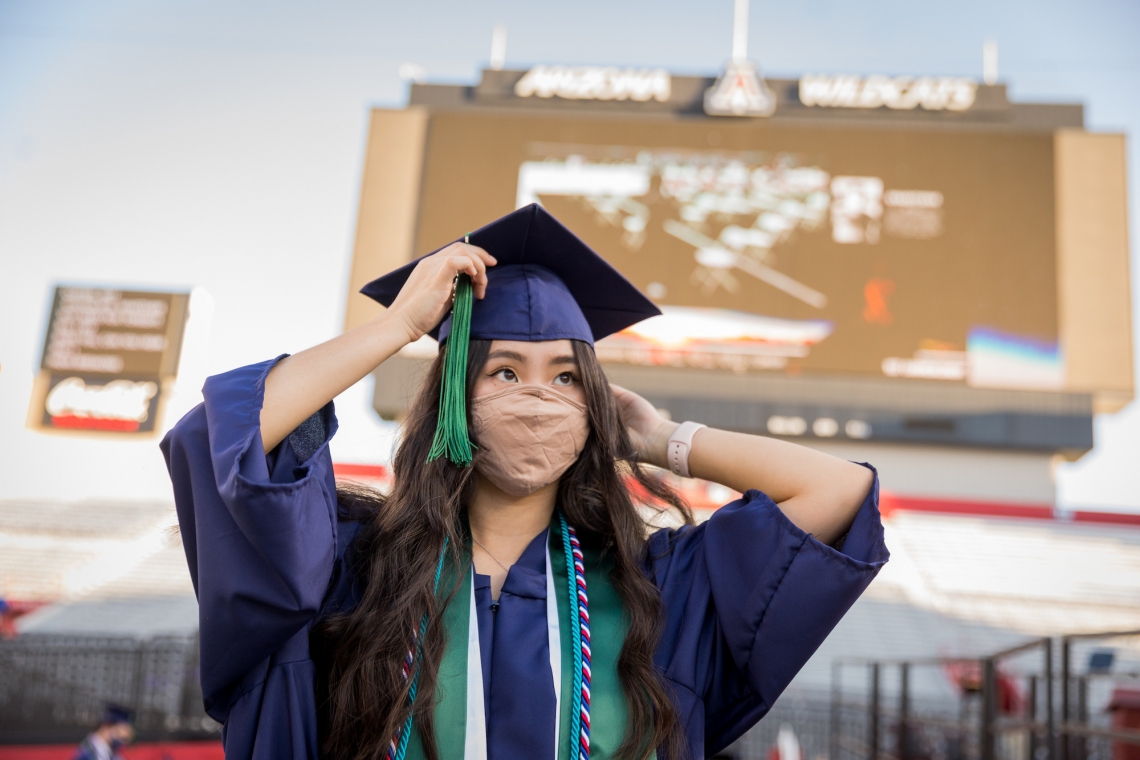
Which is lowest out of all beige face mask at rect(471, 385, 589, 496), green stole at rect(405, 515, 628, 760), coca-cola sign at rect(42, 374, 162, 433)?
green stole at rect(405, 515, 628, 760)

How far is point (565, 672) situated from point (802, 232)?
15.1m

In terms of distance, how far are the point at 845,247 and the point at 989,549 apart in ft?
20.3

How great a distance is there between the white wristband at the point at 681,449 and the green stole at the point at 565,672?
22 cm

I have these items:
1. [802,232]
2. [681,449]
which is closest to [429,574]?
[681,449]

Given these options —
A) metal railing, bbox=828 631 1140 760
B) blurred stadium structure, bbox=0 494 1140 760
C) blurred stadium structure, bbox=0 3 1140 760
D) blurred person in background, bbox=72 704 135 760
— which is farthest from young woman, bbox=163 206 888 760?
blurred stadium structure, bbox=0 3 1140 760

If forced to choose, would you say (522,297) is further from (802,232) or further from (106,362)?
(106,362)

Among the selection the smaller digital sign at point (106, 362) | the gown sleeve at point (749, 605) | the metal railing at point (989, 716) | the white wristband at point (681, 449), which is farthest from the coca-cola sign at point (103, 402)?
the gown sleeve at point (749, 605)

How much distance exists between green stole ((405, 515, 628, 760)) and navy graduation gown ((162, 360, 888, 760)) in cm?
3

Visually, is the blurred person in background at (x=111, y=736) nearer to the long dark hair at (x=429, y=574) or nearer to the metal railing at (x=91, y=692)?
the metal railing at (x=91, y=692)

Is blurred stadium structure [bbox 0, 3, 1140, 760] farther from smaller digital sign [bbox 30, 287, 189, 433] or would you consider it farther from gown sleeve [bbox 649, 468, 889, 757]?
gown sleeve [bbox 649, 468, 889, 757]

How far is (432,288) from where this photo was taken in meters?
1.46

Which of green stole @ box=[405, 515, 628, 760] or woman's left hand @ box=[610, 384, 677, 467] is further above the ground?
woman's left hand @ box=[610, 384, 677, 467]

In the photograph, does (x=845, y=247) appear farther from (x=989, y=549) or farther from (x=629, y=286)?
(x=629, y=286)

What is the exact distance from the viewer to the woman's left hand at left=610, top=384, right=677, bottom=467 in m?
1.62
